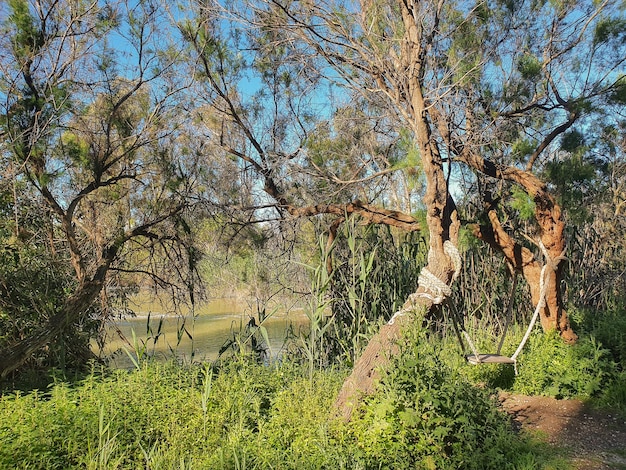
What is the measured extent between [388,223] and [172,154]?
83.2 inches

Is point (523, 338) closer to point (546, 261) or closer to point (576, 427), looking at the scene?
point (576, 427)

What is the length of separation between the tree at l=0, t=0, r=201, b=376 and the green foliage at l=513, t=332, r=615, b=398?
3.14 meters

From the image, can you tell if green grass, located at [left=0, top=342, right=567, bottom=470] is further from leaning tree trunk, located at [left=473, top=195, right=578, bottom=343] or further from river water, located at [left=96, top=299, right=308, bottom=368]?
river water, located at [left=96, top=299, right=308, bottom=368]

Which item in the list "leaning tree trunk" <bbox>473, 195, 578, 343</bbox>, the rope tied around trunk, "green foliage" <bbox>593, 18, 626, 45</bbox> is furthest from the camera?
"leaning tree trunk" <bbox>473, 195, 578, 343</bbox>

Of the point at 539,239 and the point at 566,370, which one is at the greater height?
the point at 539,239

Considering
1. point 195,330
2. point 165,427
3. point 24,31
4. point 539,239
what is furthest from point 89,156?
point 195,330

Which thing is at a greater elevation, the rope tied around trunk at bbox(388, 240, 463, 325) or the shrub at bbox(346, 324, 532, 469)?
the rope tied around trunk at bbox(388, 240, 463, 325)

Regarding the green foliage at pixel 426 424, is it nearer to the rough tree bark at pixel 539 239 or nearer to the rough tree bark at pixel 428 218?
the rough tree bark at pixel 428 218

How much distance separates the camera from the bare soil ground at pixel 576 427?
8.61 ft

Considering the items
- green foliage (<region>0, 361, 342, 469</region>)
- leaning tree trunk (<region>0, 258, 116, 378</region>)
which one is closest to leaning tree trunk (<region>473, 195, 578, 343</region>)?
green foliage (<region>0, 361, 342, 469</region>)

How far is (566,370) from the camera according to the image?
360 cm

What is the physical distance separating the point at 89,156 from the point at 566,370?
4.08 metres

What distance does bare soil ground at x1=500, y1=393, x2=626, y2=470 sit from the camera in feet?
8.61

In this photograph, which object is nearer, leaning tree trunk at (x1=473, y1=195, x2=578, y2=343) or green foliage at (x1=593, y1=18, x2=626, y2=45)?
green foliage at (x1=593, y1=18, x2=626, y2=45)
